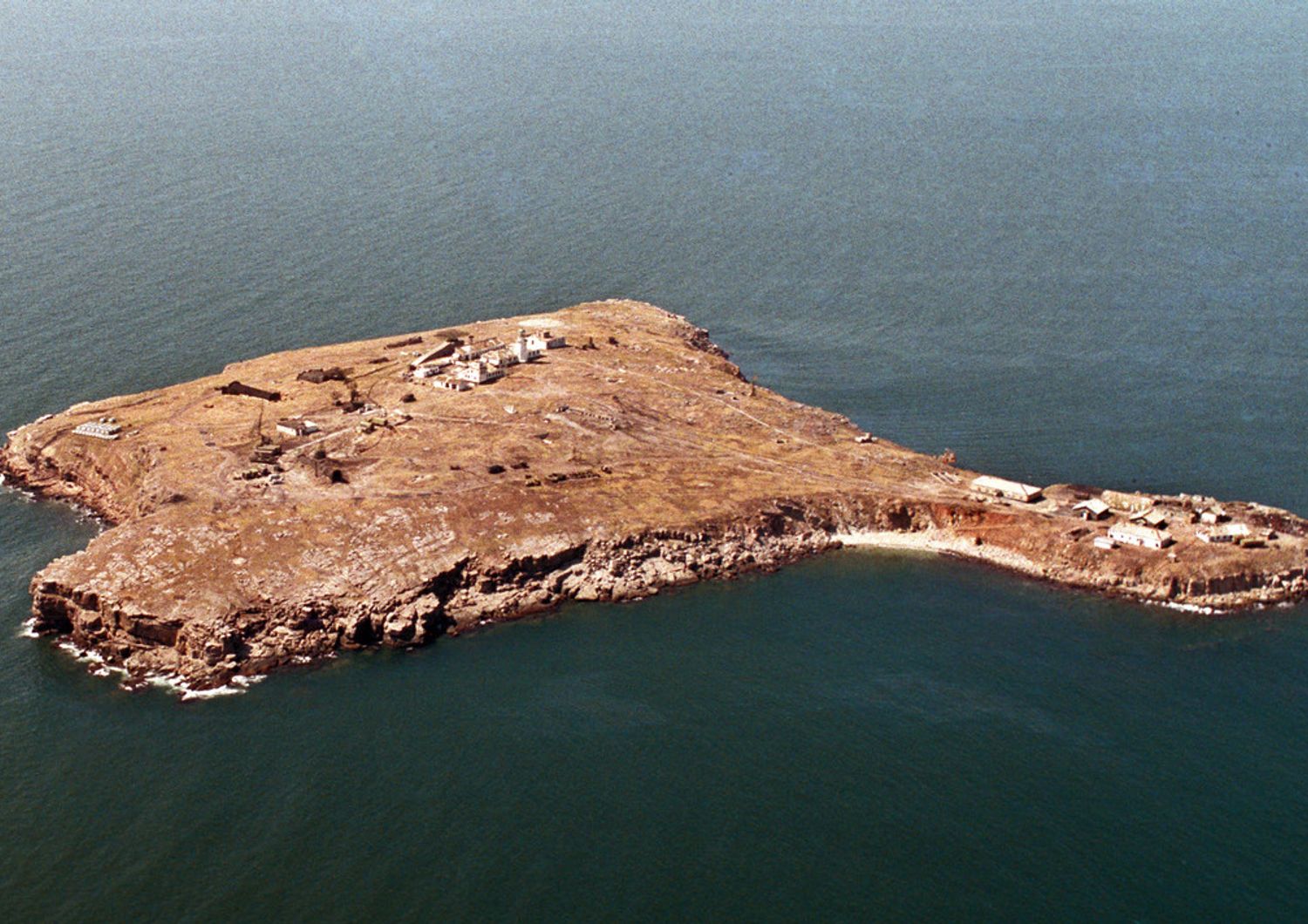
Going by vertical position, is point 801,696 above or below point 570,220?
below

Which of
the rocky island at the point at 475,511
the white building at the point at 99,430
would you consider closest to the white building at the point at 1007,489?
the rocky island at the point at 475,511

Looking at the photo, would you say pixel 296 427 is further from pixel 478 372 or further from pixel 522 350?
pixel 522 350

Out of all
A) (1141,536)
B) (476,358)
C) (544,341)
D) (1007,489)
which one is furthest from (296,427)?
(1141,536)

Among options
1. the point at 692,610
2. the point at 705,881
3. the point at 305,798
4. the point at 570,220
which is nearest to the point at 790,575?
the point at 692,610

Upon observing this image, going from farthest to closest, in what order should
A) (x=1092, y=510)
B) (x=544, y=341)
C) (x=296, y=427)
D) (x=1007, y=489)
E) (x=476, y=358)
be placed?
(x=544, y=341) < (x=476, y=358) < (x=296, y=427) < (x=1007, y=489) < (x=1092, y=510)

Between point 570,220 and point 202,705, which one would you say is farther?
point 570,220

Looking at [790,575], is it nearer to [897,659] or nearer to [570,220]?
[897,659]

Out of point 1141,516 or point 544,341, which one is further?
point 544,341

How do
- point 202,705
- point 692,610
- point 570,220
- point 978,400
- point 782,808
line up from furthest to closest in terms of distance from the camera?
1. point 570,220
2. point 978,400
3. point 692,610
4. point 202,705
5. point 782,808
